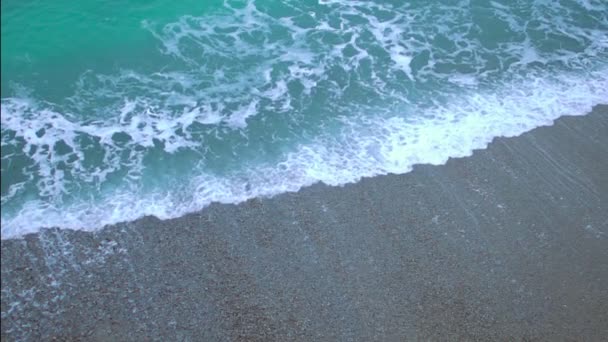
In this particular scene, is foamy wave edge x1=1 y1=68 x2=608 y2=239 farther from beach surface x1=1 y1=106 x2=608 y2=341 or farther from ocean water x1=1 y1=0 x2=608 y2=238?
beach surface x1=1 y1=106 x2=608 y2=341

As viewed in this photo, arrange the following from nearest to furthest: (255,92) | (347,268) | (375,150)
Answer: (347,268) < (375,150) < (255,92)

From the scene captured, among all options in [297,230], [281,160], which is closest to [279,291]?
[297,230]

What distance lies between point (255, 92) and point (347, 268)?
404 centimetres

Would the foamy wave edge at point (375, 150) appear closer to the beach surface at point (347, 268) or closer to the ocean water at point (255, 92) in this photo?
the ocean water at point (255, 92)

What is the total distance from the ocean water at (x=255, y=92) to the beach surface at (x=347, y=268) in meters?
0.48

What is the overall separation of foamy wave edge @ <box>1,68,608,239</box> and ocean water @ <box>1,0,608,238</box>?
0.03 m

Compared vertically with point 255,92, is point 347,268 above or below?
below

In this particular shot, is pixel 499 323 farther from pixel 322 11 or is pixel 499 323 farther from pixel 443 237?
pixel 322 11

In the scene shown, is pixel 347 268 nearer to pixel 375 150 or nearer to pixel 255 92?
pixel 375 150

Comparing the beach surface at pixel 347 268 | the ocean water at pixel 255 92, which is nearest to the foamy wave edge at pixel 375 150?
the ocean water at pixel 255 92

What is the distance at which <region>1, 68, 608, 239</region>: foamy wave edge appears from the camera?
7137mm

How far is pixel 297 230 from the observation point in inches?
286

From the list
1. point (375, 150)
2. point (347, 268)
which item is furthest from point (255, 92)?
point (347, 268)

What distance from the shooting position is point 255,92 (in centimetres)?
952
